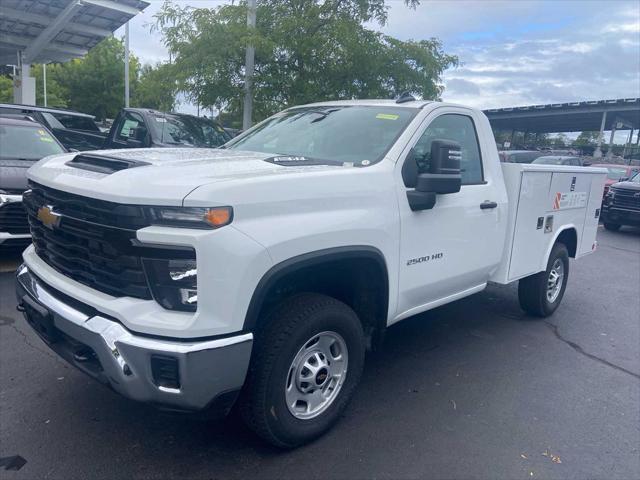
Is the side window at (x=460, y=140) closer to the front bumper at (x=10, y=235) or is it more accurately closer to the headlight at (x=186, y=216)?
the headlight at (x=186, y=216)

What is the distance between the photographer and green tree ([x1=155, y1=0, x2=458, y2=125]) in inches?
412

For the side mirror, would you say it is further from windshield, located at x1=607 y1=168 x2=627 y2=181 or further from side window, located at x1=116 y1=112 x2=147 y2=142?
windshield, located at x1=607 y1=168 x2=627 y2=181

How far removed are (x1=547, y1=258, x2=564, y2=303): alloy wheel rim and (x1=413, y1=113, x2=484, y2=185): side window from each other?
1866 millimetres

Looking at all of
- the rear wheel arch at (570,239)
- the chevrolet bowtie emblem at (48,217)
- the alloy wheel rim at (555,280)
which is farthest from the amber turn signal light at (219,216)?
the rear wheel arch at (570,239)

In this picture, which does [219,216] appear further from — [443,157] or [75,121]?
[75,121]

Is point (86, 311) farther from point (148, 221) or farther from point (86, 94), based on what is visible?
point (86, 94)

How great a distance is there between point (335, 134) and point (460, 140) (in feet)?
3.55

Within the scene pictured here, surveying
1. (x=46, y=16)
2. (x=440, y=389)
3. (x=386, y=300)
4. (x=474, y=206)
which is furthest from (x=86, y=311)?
(x=46, y=16)

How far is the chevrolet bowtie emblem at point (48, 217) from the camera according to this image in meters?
3.01

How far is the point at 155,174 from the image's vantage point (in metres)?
2.74

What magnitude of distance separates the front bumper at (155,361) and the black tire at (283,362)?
0.19m

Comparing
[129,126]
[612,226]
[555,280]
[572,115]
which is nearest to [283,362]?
[555,280]

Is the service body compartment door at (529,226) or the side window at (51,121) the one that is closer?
the service body compartment door at (529,226)

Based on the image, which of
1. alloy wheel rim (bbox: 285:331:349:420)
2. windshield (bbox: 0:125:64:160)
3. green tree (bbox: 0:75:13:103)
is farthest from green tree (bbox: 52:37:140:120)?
alloy wheel rim (bbox: 285:331:349:420)
